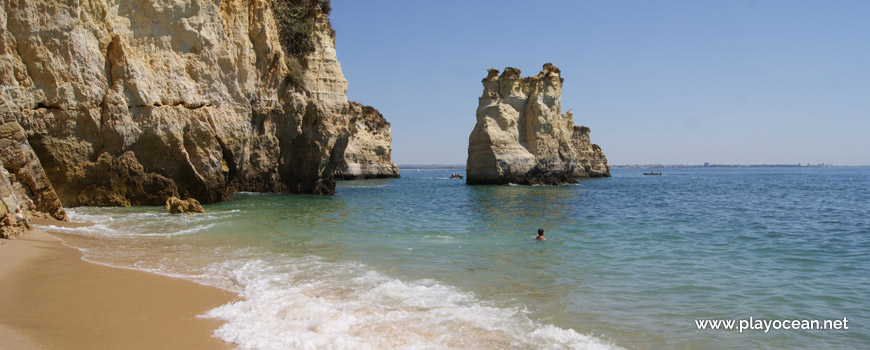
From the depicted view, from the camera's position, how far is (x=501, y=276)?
319 inches

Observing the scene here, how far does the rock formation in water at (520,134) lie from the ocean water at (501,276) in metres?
24.9

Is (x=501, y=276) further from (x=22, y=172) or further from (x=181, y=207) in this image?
(x=181, y=207)

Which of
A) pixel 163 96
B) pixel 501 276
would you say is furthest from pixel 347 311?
pixel 163 96

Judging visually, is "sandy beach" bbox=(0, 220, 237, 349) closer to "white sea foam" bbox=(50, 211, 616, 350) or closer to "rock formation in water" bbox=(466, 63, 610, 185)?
"white sea foam" bbox=(50, 211, 616, 350)

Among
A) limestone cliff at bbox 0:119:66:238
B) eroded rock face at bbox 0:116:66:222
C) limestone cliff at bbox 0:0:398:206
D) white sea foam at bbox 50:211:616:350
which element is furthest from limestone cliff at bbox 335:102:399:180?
white sea foam at bbox 50:211:616:350

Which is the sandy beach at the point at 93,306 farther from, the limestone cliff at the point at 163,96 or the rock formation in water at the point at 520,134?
the rock formation in water at the point at 520,134

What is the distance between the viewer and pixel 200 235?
11.3 meters

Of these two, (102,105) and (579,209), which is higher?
(102,105)

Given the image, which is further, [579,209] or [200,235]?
[579,209]

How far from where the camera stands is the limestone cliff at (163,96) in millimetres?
14172

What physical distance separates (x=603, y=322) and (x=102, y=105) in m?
15.6

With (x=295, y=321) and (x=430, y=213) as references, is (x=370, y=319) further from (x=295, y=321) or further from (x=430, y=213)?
(x=430, y=213)

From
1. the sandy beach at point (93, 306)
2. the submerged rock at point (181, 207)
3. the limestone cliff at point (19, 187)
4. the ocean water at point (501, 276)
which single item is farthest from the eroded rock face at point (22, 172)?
the submerged rock at point (181, 207)

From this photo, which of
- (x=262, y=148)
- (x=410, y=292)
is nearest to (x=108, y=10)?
(x=262, y=148)
